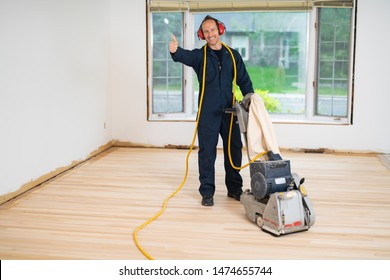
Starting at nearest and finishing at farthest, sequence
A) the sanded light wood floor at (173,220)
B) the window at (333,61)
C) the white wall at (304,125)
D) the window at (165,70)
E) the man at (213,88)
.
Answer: the sanded light wood floor at (173,220) < the man at (213,88) < the white wall at (304,125) < the window at (333,61) < the window at (165,70)

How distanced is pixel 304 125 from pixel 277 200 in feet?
10.0

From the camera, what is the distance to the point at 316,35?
5.66 metres

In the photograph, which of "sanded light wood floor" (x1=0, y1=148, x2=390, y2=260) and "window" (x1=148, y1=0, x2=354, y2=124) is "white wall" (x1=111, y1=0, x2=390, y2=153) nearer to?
"window" (x1=148, y1=0, x2=354, y2=124)

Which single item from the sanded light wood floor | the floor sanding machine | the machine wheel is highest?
the floor sanding machine

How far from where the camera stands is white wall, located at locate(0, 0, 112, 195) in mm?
3582

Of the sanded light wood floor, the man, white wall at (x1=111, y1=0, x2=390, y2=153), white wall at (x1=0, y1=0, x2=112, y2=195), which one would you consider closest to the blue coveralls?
the man

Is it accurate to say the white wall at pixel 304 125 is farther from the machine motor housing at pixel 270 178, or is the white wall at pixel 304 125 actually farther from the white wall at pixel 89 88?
the machine motor housing at pixel 270 178

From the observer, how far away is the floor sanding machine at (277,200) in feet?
9.30

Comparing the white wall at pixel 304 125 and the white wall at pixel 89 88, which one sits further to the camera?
the white wall at pixel 304 125

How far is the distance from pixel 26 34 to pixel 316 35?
135 inches

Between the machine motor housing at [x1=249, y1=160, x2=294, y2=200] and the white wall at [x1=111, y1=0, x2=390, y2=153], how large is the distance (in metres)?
2.84

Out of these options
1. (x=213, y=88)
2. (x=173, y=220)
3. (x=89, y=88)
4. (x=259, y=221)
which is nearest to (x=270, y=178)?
(x=259, y=221)

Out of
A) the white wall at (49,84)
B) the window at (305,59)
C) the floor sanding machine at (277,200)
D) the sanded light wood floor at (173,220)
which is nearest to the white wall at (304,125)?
the window at (305,59)
